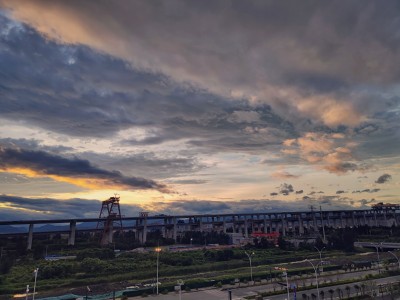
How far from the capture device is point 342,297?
55625mm

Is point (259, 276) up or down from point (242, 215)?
down

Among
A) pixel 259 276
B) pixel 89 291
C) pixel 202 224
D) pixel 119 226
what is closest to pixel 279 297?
pixel 259 276

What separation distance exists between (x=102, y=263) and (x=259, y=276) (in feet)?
138

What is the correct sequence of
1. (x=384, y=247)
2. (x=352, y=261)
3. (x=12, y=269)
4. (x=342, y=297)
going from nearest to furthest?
(x=342, y=297) < (x=12, y=269) < (x=352, y=261) < (x=384, y=247)

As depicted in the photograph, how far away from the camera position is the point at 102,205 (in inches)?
5935

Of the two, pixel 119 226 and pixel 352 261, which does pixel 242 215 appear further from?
pixel 352 261

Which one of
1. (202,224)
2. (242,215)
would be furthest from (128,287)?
(242,215)

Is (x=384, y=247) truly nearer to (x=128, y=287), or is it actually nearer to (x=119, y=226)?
(x=128, y=287)

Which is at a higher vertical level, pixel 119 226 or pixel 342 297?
pixel 119 226

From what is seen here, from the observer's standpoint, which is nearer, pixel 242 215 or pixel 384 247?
pixel 384 247

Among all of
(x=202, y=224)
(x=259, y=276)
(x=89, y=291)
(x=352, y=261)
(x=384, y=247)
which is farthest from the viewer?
(x=202, y=224)

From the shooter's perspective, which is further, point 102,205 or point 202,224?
point 202,224

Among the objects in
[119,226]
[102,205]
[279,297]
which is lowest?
[279,297]

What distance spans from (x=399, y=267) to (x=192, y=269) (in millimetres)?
56443
